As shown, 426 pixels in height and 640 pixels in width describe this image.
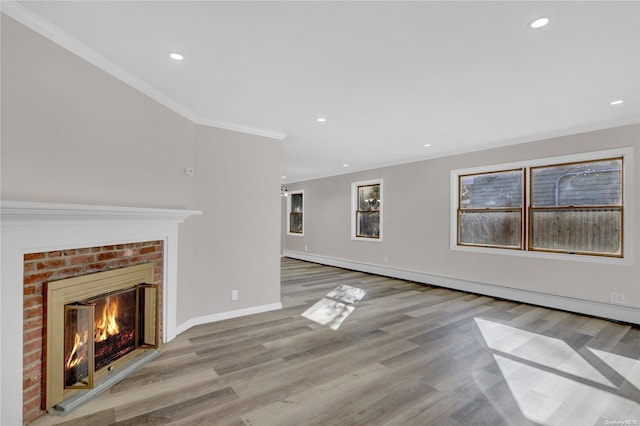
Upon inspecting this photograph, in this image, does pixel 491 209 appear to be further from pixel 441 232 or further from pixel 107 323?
pixel 107 323

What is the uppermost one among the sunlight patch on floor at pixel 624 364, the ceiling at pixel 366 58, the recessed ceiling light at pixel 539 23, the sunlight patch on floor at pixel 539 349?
the recessed ceiling light at pixel 539 23

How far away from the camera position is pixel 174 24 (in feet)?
6.44

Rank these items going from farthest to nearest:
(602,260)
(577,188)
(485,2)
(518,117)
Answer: (577,188) < (602,260) < (518,117) < (485,2)

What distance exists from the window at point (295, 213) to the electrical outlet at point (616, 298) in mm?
7297

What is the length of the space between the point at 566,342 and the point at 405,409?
2.44m

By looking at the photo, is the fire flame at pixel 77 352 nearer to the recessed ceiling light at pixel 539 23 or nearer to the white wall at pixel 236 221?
the white wall at pixel 236 221

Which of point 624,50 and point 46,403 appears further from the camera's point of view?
point 624,50

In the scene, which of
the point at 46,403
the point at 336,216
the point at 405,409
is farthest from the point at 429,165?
the point at 46,403

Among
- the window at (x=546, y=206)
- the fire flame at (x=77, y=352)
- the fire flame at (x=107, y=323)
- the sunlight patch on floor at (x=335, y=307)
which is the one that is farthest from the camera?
the window at (x=546, y=206)

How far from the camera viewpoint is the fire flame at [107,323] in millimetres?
2486

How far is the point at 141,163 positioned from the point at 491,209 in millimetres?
5401

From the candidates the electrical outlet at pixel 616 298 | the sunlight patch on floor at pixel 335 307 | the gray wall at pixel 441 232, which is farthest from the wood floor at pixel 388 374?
the gray wall at pixel 441 232

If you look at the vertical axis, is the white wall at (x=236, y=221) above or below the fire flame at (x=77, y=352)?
above

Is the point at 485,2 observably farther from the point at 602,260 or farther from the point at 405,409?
the point at 602,260
